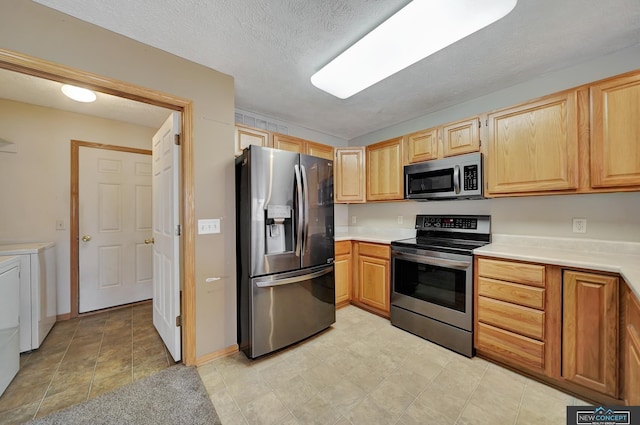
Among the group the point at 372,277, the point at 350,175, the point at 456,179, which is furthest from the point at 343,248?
the point at 456,179

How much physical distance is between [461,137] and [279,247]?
7.00 feet

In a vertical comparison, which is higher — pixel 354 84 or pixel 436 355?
pixel 354 84

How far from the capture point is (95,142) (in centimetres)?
284

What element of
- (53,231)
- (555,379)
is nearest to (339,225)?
(555,379)

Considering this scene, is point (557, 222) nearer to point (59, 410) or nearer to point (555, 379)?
point (555, 379)

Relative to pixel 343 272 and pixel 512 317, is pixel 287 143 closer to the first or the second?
pixel 343 272

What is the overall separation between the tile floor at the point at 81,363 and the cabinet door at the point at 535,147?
3.41m

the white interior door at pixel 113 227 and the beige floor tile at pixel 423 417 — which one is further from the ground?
the white interior door at pixel 113 227

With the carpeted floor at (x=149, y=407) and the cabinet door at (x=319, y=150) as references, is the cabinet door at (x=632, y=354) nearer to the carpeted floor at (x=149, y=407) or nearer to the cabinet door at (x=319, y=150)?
the carpeted floor at (x=149, y=407)

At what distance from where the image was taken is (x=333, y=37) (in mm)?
1642

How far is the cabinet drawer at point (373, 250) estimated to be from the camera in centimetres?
269

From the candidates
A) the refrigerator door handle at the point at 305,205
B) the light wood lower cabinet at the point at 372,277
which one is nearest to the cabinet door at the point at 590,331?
the light wood lower cabinet at the point at 372,277

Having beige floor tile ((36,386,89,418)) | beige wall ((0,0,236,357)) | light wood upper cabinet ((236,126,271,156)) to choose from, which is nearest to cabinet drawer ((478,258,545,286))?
beige wall ((0,0,236,357))

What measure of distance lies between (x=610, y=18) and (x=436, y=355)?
2.70m
